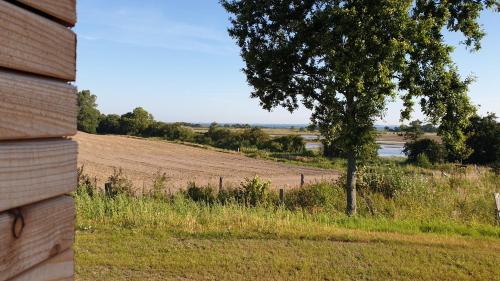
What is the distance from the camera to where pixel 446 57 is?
11555mm

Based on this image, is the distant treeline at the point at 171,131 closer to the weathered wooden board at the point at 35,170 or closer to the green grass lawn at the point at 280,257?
the green grass lawn at the point at 280,257

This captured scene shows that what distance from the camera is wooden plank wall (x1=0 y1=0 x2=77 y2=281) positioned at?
1193 millimetres

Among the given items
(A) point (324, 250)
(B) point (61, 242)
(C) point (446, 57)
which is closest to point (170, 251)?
(A) point (324, 250)

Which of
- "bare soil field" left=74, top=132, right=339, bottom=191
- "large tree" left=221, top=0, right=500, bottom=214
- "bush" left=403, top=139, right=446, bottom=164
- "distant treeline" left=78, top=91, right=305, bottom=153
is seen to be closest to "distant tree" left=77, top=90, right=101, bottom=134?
"distant treeline" left=78, top=91, right=305, bottom=153

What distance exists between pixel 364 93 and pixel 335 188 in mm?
4994

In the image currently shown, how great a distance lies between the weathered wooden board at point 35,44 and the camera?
1.18m

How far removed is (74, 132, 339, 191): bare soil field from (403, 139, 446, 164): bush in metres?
9.44

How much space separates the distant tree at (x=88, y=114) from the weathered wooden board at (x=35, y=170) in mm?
76099

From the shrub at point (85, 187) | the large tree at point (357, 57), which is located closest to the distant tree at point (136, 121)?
the shrub at point (85, 187)

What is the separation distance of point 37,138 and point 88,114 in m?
77.9

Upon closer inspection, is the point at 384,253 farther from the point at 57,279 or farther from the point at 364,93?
the point at 57,279

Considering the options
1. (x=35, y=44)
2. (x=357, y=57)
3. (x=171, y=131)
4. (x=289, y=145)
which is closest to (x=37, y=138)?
(x=35, y=44)

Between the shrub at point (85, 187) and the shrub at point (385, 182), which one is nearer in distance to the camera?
the shrub at point (85, 187)

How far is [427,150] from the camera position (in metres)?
38.7
